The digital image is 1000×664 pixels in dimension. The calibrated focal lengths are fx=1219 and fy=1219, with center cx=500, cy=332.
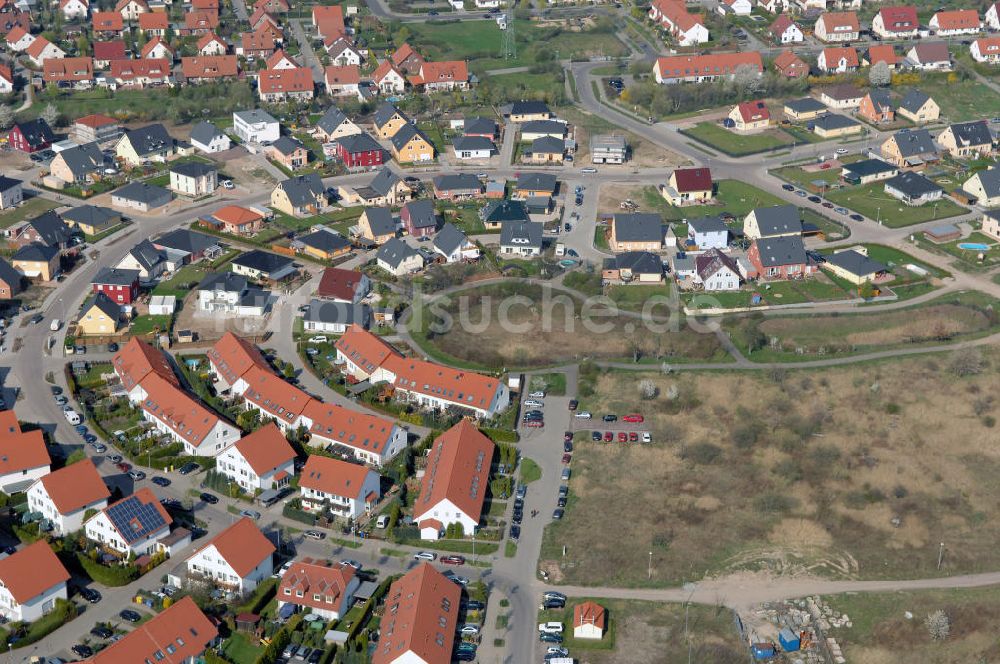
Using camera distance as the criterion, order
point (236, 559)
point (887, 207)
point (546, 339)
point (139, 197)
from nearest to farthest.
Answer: point (236, 559), point (546, 339), point (887, 207), point (139, 197)

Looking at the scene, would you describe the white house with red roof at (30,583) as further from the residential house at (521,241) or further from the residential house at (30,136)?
the residential house at (30,136)

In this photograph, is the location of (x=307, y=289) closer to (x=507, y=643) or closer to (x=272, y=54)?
(x=507, y=643)

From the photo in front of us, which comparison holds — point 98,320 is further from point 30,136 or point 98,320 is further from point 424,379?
point 30,136

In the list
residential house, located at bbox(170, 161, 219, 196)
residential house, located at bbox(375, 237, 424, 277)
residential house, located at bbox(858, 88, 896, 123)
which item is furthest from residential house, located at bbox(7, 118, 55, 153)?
residential house, located at bbox(858, 88, 896, 123)

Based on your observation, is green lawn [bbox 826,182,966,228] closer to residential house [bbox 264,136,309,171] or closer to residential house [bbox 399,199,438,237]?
residential house [bbox 399,199,438,237]

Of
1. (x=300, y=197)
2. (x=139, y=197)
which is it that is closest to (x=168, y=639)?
(x=300, y=197)
